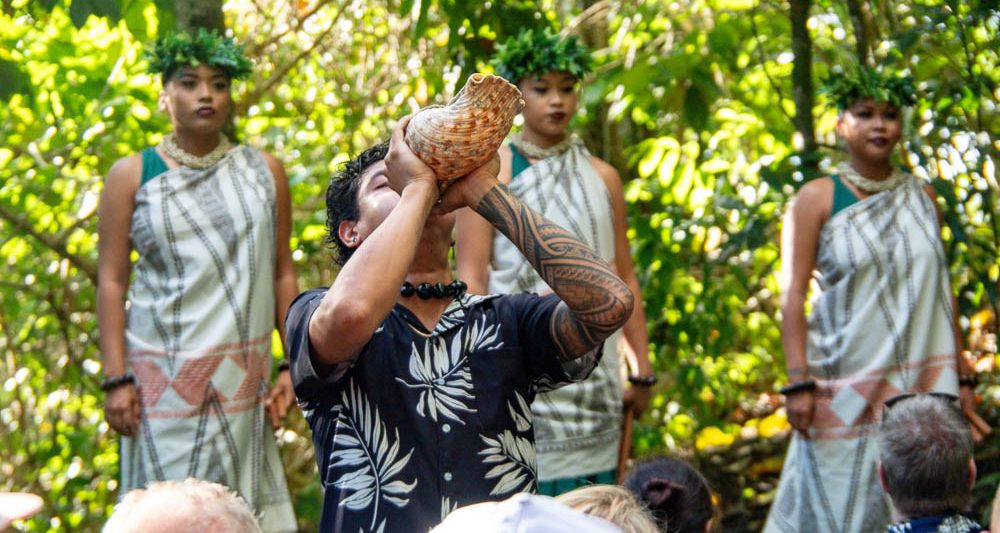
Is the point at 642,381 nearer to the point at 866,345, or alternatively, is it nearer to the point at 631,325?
the point at 631,325

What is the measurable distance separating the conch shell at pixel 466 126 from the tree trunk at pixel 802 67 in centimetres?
362

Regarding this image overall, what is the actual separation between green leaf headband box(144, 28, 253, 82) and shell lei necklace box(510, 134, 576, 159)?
1.04m

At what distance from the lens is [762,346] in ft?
25.1

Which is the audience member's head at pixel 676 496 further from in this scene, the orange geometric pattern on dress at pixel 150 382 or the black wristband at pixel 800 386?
the orange geometric pattern on dress at pixel 150 382

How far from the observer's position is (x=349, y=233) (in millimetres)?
2783

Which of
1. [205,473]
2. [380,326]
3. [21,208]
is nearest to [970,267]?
[205,473]

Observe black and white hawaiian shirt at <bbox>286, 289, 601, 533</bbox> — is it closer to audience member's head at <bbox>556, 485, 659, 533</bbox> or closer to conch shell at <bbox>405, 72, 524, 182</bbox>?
conch shell at <bbox>405, 72, 524, 182</bbox>

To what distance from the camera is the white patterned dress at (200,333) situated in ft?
15.1

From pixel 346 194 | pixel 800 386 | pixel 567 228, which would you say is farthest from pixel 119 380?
pixel 800 386

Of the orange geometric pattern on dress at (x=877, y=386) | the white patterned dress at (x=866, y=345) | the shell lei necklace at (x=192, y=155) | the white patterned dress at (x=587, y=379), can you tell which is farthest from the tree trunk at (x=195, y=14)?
the orange geometric pattern on dress at (x=877, y=386)

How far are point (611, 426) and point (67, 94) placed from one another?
2.70 m

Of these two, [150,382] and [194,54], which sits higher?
[194,54]

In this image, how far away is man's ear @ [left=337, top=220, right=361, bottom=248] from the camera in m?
2.76

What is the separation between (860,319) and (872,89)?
0.89 metres
